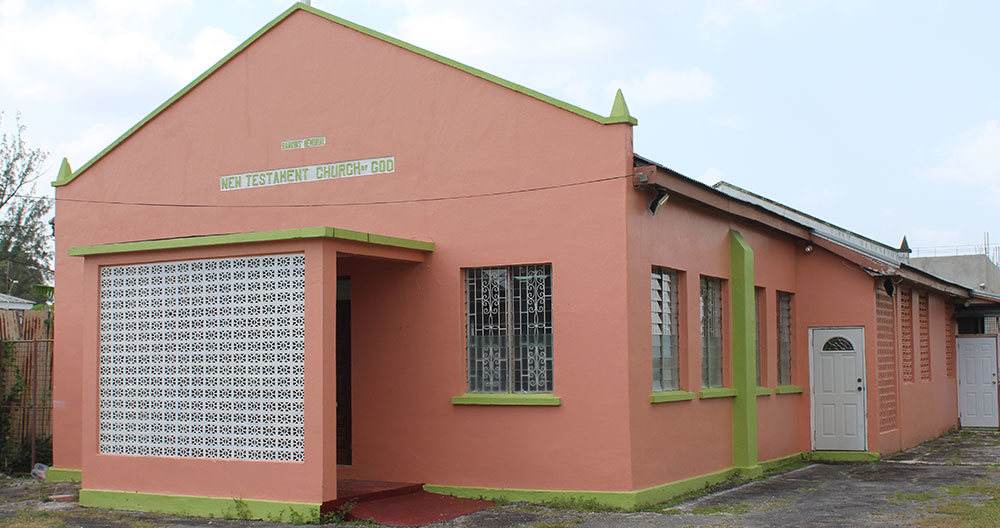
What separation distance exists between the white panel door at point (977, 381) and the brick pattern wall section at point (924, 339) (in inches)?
128

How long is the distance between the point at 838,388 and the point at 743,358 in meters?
3.19

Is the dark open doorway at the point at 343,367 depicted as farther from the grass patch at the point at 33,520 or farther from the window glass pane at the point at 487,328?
Answer: the grass patch at the point at 33,520

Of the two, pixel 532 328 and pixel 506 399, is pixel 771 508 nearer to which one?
pixel 506 399

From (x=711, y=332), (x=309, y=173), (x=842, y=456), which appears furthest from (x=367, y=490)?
(x=842, y=456)

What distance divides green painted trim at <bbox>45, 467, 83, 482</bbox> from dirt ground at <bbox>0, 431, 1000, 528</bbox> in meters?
0.21

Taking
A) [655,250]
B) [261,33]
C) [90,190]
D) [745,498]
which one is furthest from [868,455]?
[90,190]

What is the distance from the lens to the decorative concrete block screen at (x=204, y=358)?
438 inches

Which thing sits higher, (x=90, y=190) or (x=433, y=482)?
(x=90, y=190)

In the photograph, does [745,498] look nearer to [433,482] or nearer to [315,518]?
[433,482]

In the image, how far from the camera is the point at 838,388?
16.7m

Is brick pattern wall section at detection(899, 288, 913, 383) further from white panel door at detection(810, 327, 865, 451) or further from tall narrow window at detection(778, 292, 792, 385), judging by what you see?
tall narrow window at detection(778, 292, 792, 385)

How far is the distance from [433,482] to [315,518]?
2135mm

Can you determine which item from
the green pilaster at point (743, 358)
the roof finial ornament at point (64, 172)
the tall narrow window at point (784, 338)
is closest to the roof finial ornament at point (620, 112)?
the green pilaster at point (743, 358)

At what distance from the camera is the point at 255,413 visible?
11281 mm
